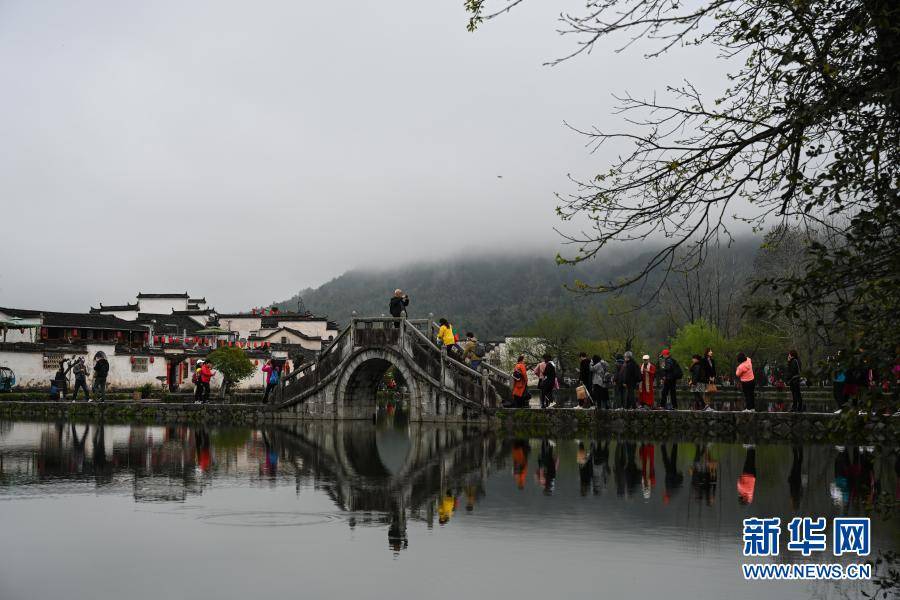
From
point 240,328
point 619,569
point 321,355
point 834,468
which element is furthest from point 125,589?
point 240,328

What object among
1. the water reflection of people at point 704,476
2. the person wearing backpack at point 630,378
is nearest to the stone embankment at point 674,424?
the person wearing backpack at point 630,378

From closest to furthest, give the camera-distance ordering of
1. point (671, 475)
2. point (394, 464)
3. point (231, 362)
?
point (671, 475) → point (394, 464) → point (231, 362)

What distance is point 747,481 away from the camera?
15.5 metres

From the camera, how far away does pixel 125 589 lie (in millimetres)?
8375

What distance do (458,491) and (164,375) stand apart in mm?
46919

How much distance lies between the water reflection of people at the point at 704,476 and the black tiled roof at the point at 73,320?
152 ft

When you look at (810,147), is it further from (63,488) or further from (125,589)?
(63,488)

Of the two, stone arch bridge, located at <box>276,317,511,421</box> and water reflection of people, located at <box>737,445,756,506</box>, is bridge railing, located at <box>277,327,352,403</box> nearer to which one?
stone arch bridge, located at <box>276,317,511,421</box>

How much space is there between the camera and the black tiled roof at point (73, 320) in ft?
187

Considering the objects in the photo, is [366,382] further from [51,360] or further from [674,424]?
[51,360]

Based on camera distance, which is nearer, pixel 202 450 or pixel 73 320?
pixel 202 450

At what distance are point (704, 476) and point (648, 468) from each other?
1.60 m

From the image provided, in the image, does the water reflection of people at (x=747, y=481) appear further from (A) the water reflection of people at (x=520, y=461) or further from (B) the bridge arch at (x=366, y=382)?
(B) the bridge arch at (x=366, y=382)

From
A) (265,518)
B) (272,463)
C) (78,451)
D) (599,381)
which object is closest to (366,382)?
(599,381)
